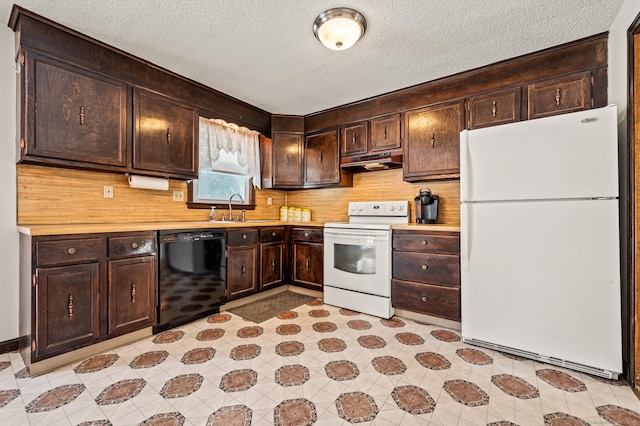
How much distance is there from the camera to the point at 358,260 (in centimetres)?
305

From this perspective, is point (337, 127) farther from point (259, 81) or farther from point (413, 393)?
point (413, 393)

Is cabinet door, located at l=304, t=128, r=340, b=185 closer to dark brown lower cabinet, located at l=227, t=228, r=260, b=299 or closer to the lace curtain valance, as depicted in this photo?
the lace curtain valance

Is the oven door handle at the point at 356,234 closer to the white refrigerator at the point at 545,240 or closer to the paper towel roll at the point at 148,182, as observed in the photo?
the white refrigerator at the point at 545,240

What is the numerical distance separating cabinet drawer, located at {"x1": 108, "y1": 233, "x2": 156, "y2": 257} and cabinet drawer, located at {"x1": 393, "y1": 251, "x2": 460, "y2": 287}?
7.08ft

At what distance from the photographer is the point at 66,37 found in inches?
84.5

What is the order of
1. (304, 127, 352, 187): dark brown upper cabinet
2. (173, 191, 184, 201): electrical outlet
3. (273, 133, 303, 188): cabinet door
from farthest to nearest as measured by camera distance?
(273, 133, 303, 188): cabinet door → (304, 127, 352, 187): dark brown upper cabinet → (173, 191, 184, 201): electrical outlet

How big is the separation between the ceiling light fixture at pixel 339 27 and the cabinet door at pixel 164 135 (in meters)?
1.57

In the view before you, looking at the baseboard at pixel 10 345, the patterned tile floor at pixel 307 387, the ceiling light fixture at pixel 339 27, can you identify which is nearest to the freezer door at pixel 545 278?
the patterned tile floor at pixel 307 387

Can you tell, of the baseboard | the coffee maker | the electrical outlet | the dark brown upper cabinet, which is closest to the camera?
the baseboard

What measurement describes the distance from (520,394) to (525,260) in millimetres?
850

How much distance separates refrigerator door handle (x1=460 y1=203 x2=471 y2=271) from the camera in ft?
7.48

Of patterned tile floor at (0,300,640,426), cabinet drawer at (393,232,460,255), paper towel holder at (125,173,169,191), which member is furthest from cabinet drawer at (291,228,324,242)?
paper towel holder at (125,173,169,191)

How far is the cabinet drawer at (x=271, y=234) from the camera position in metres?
3.42

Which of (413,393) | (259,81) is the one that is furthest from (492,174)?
(259,81)
